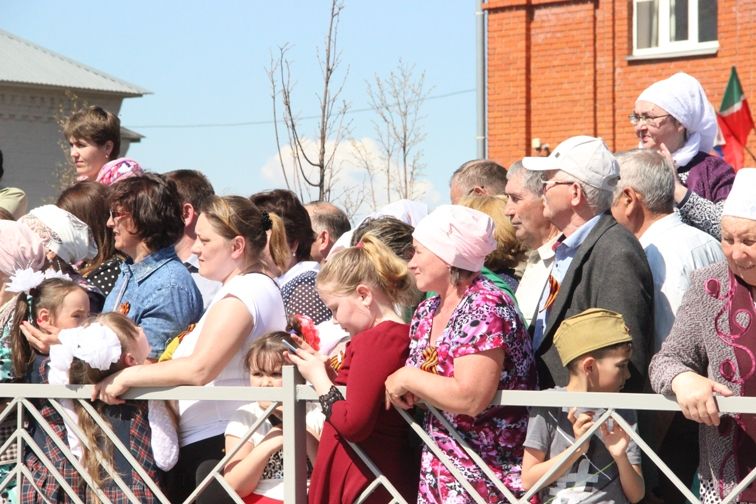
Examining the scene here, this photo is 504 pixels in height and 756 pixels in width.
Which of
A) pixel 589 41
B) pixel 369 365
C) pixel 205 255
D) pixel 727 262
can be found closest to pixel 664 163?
pixel 727 262

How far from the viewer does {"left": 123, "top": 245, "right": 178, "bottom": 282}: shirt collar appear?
5.14 meters

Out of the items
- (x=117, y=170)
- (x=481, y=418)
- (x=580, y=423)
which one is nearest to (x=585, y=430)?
(x=580, y=423)

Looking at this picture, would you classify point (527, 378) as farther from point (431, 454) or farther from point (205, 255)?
point (205, 255)

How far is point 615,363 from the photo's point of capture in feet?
12.7

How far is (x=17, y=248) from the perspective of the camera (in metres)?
5.25

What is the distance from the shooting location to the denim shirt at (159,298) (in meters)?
4.99

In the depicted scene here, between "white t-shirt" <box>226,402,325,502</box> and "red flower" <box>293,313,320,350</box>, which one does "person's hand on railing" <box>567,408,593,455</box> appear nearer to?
"white t-shirt" <box>226,402,325,502</box>

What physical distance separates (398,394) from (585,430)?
0.62 m

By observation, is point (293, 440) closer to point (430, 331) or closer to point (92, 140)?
point (430, 331)

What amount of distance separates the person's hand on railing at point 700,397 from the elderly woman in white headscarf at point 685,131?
1887 mm

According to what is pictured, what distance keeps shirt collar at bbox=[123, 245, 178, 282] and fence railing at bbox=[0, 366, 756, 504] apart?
0.71 meters

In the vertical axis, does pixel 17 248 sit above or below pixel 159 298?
above

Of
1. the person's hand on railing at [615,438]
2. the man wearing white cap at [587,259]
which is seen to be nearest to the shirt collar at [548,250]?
the man wearing white cap at [587,259]

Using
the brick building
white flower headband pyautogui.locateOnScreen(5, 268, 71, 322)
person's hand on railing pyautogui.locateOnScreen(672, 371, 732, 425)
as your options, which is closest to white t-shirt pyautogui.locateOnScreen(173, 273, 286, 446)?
white flower headband pyautogui.locateOnScreen(5, 268, 71, 322)
